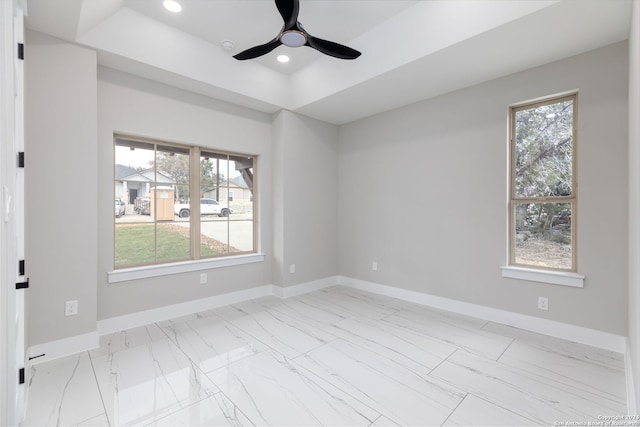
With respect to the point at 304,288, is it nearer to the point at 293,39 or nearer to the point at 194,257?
the point at 194,257

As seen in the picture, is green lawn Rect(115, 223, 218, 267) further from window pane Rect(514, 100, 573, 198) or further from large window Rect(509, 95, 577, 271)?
window pane Rect(514, 100, 573, 198)

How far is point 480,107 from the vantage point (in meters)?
3.38

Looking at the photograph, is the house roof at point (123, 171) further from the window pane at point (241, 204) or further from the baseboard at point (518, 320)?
the baseboard at point (518, 320)

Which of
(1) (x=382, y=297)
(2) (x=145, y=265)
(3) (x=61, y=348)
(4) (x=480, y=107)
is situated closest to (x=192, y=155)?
(2) (x=145, y=265)

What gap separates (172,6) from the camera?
2.79 meters

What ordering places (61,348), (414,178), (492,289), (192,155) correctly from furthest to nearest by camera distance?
1. (414,178)
2. (192,155)
3. (492,289)
4. (61,348)

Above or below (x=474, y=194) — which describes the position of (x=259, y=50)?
above

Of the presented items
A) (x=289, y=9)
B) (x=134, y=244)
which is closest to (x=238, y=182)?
(x=134, y=244)

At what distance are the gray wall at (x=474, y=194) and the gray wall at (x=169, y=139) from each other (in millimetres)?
1410

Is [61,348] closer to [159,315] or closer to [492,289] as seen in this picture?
[159,315]

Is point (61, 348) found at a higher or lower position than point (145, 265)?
lower

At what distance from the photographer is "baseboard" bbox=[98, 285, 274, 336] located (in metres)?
3.01

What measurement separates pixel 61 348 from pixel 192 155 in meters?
2.32

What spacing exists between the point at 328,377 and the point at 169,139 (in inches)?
119
